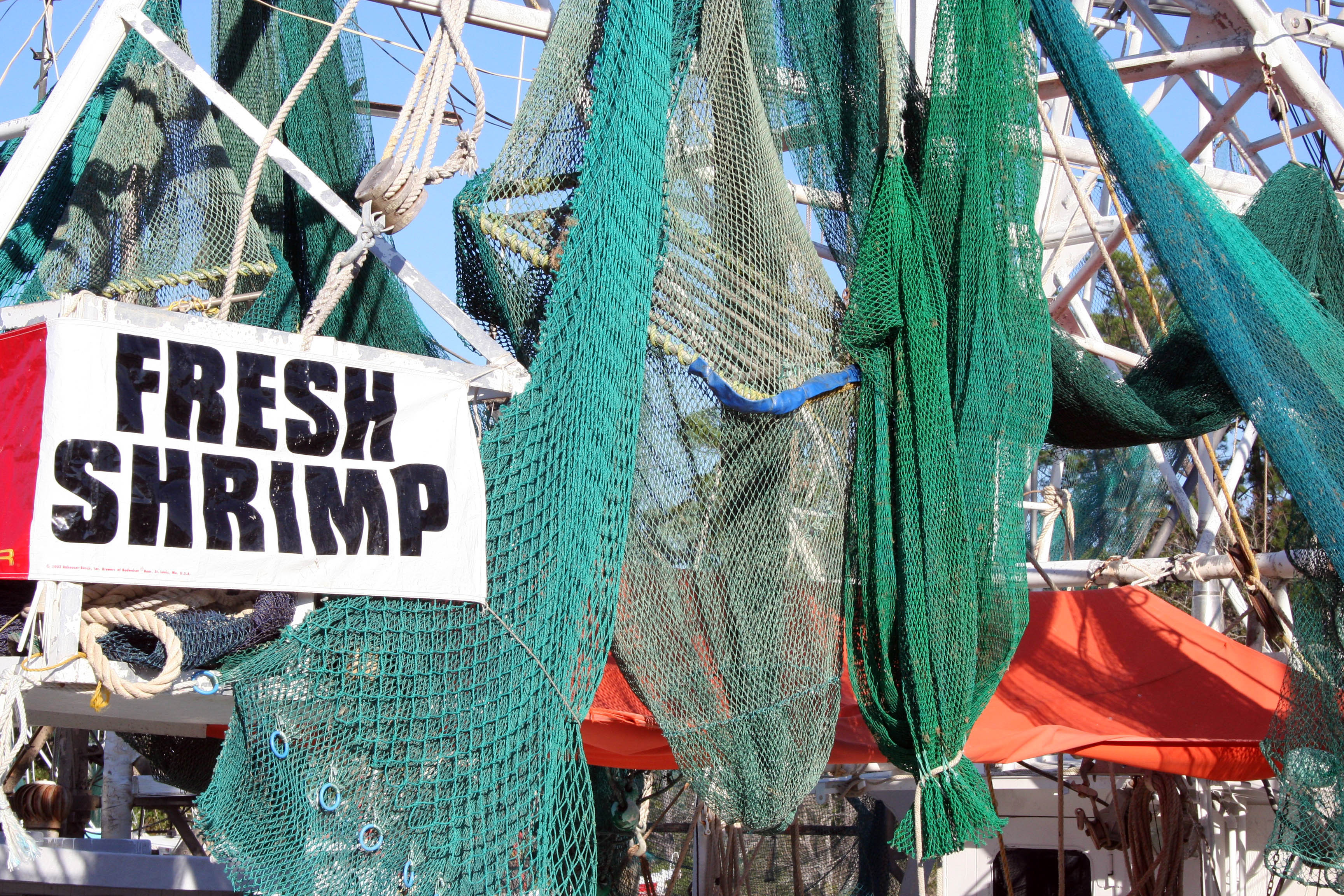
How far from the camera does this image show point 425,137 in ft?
11.9

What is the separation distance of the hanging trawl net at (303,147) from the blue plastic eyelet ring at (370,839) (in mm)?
2358

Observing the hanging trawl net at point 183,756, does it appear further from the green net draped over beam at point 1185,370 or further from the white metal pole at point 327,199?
the green net draped over beam at point 1185,370

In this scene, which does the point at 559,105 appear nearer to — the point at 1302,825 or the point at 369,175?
the point at 369,175

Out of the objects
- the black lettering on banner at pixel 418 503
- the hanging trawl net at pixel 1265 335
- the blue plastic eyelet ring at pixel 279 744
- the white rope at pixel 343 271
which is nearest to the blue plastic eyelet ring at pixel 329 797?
the blue plastic eyelet ring at pixel 279 744

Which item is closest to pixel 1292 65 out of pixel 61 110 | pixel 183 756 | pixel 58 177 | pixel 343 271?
pixel 343 271

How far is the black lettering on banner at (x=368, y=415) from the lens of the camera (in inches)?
122

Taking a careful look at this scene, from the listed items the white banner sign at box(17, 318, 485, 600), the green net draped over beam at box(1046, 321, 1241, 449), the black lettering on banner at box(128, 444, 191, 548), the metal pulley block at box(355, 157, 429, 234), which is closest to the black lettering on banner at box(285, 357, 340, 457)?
the white banner sign at box(17, 318, 485, 600)

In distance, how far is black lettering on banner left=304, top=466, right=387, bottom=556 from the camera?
3021 millimetres

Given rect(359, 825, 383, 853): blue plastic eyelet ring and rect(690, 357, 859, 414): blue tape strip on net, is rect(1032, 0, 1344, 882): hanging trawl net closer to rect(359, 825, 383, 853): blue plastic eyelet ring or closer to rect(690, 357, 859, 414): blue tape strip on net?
rect(690, 357, 859, 414): blue tape strip on net

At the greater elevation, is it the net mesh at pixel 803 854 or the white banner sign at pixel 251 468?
the white banner sign at pixel 251 468

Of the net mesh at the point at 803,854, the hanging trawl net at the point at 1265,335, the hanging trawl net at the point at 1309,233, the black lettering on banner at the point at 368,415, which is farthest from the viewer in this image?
the net mesh at the point at 803,854

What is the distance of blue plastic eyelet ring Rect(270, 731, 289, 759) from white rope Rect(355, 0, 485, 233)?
1.45 metres

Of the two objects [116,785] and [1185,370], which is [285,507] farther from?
[116,785]

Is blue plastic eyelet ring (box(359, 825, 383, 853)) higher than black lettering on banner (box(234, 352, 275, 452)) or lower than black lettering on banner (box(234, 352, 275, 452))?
lower
